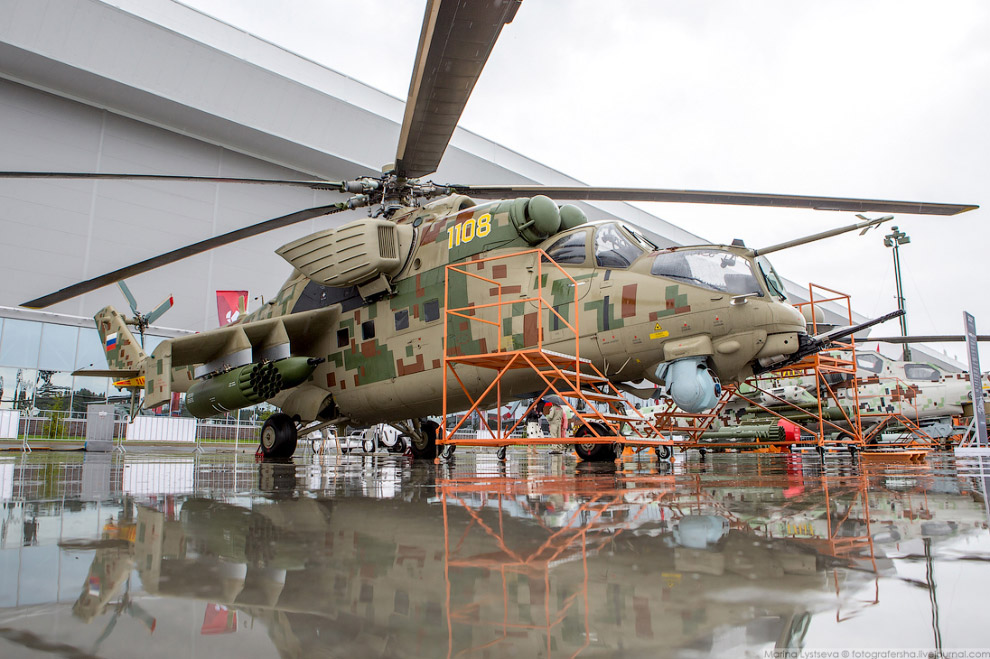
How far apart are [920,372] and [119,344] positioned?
811 inches

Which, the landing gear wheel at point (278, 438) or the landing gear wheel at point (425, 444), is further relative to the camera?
the landing gear wheel at point (425, 444)

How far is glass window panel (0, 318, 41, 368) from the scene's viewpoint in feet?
77.8

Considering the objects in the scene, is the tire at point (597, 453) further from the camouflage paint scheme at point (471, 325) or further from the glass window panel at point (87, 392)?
the glass window panel at point (87, 392)

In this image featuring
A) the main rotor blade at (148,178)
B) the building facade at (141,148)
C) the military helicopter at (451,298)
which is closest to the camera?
the military helicopter at (451,298)

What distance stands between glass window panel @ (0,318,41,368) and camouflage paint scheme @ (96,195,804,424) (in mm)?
18429

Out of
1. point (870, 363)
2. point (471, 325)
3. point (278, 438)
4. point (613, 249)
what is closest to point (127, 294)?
point (278, 438)

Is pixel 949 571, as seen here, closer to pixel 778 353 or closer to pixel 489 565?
pixel 489 565

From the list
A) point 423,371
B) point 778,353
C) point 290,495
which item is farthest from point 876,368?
point 290,495

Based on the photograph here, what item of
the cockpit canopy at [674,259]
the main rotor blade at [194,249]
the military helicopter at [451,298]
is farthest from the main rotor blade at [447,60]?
the main rotor blade at [194,249]

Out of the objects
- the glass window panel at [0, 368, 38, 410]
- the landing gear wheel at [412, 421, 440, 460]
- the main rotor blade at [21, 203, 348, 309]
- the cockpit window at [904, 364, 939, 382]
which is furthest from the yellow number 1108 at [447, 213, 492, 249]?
the glass window panel at [0, 368, 38, 410]

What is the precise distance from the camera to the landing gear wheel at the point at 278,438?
9891mm

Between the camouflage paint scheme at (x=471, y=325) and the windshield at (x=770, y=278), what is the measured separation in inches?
8.0

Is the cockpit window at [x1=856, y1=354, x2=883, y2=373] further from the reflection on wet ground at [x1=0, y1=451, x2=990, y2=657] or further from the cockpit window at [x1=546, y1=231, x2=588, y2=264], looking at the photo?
the reflection on wet ground at [x1=0, y1=451, x2=990, y2=657]

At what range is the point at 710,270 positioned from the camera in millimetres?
6996
